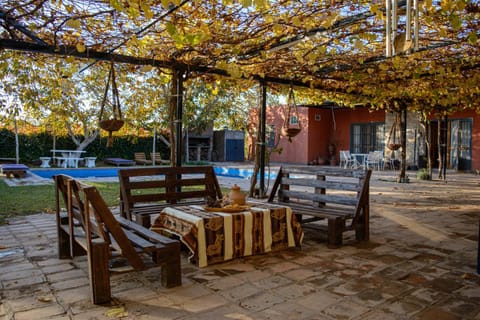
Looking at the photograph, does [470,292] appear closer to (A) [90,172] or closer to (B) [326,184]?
(B) [326,184]

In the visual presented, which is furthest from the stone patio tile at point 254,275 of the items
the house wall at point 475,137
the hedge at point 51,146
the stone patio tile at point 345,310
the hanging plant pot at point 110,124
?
the house wall at point 475,137

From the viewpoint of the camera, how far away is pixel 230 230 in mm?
3230

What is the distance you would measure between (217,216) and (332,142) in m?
15.2

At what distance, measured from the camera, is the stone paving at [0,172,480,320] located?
7.51 ft

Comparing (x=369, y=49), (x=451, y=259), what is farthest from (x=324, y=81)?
(x=451, y=259)

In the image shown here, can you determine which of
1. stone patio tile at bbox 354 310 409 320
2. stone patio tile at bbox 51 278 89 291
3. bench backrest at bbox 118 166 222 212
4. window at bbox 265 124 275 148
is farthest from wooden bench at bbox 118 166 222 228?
window at bbox 265 124 275 148

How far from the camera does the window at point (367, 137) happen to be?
15664mm

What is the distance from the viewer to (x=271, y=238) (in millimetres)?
3508

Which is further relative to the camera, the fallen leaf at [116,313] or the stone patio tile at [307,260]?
the stone patio tile at [307,260]

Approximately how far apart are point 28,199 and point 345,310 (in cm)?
608

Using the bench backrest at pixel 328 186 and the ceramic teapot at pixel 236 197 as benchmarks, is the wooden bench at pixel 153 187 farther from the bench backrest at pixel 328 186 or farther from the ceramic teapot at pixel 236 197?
the bench backrest at pixel 328 186

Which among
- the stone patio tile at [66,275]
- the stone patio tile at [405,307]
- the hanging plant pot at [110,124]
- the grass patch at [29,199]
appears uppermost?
the hanging plant pot at [110,124]

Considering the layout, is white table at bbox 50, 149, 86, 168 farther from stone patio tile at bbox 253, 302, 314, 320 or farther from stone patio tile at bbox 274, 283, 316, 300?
stone patio tile at bbox 253, 302, 314, 320

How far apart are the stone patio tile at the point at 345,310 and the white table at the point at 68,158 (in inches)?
564
